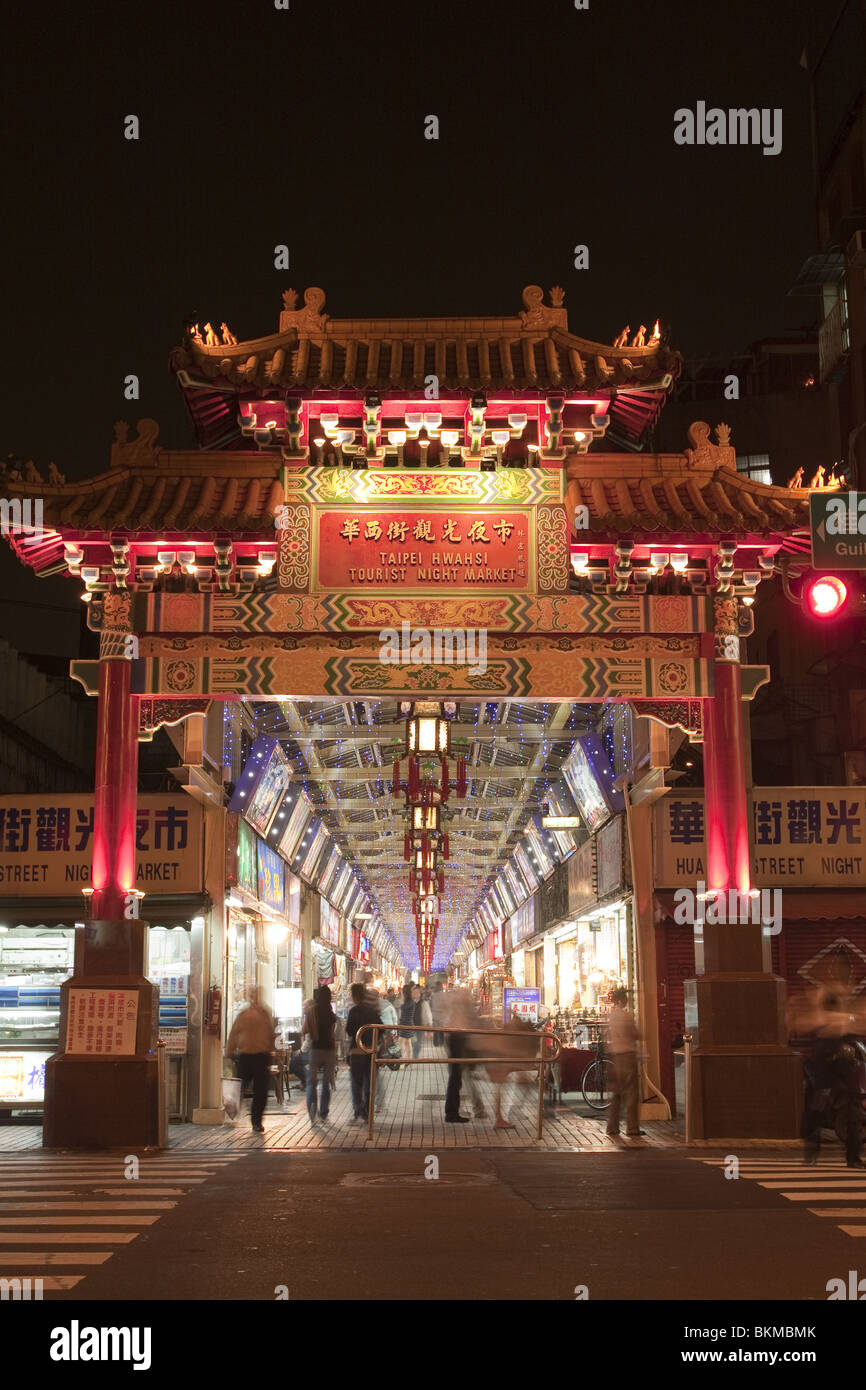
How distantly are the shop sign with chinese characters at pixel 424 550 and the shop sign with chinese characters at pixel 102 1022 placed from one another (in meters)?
5.73

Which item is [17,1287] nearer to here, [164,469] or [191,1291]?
[191,1291]

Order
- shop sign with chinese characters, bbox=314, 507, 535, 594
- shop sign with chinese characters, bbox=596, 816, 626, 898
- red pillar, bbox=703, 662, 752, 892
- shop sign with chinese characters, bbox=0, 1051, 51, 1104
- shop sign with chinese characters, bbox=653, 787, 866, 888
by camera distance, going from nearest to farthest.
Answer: red pillar, bbox=703, 662, 752, 892 → shop sign with chinese characters, bbox=314, 507, 535, 594 → shop sign with chinese characters, bbox=0, 1051, 51, 1104 → shop sign with chinese characters, bbox=653, 787, 866, 888 → shop sign with chinese characters, bbox=596, 816, 626, 898

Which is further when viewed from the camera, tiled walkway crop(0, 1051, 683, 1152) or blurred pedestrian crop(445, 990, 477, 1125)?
blurred pedestrian crop(445, 990, 477, 1125)

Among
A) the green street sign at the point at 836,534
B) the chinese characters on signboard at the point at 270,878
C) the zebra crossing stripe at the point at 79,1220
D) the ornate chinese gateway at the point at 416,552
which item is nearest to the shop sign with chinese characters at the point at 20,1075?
the ornate chinese gateway at the point at 416,552

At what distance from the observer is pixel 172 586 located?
59.7ft

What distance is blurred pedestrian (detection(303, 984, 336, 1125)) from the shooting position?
20.2 metres

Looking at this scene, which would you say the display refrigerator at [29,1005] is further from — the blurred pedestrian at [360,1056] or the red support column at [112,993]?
the blurred pedestrian at [360,1056]

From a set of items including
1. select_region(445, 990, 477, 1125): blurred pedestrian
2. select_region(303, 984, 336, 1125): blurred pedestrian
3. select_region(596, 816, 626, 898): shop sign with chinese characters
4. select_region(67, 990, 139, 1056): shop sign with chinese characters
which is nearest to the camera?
select_region(67, 990, 139, 1056): shop sign with chinese characters

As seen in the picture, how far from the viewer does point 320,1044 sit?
20484 mm

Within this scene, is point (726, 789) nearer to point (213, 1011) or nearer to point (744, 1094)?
point (744, 1094)

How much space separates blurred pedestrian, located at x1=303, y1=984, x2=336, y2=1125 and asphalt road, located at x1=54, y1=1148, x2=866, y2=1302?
6379mm

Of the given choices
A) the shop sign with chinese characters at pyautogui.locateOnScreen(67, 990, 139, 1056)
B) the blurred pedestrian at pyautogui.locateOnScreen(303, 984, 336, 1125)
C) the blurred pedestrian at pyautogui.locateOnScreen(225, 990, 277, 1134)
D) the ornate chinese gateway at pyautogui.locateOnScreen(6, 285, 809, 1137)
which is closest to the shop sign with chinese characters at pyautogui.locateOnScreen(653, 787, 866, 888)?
the ornate chinese gateway at pyautogui.locateOnScreen(6, 285, 809, 1137)

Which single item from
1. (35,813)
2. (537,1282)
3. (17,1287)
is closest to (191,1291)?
(17,1287)

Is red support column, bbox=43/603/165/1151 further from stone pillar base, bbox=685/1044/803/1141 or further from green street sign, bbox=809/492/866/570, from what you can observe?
green street sign, bbox=809/492/866/570
